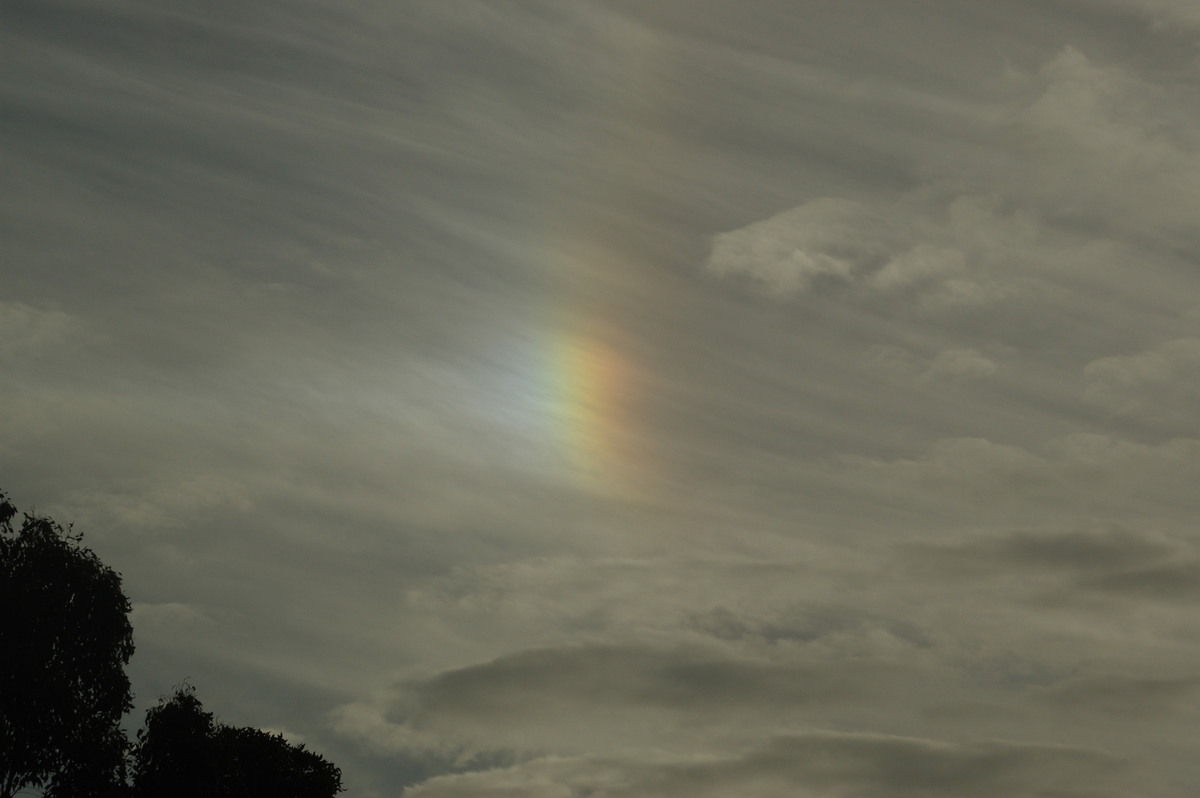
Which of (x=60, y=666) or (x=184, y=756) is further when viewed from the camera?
(x=184, y=756)

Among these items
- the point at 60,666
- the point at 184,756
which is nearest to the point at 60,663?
the point at 60,666

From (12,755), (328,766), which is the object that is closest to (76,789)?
(12,755)

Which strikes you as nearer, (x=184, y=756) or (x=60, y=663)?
(x=60, y=663)

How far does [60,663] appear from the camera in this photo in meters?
67.4

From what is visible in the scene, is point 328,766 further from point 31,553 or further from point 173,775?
point 31,553

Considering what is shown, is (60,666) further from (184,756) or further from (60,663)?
(184,756)

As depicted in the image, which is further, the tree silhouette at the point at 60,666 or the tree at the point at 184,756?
the tree at the point at 184,756

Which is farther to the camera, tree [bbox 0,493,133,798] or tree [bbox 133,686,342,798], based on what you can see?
A: tree [bbox 133,686,342,798]

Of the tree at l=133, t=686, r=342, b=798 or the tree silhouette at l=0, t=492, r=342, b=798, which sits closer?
the tree silhouette at l=0, t=492, r=342, b=798

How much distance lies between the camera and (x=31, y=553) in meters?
67.6

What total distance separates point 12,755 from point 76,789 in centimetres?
433

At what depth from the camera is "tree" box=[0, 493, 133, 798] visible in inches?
2566

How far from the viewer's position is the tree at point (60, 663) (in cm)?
6519

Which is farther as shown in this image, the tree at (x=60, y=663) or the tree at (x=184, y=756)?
the tree at (x=184, y=756)
